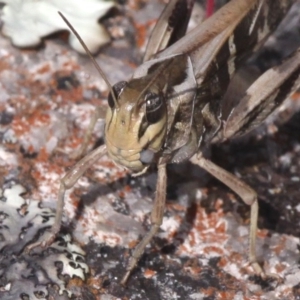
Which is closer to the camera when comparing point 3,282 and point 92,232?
point 3,282

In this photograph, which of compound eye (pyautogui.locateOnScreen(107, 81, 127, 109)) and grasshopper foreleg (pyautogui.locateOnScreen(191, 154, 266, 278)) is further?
grasshopper foreleg (pyautogui.locateOnScreen(191, 154, 266, 278))

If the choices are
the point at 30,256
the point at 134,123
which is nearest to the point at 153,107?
the point at 134,123

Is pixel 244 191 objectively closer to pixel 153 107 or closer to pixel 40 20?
pixel 153 107

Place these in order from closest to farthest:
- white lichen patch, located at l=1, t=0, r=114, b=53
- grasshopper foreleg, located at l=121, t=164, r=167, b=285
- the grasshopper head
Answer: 1. the grasshopper head
2. grasshopper foreleg, located at l=121, t=164, r=167, b=285
3. white lichen patch, located at l=1, t=0, r=114, b=53

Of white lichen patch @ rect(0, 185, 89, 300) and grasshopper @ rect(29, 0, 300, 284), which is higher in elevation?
grasshopper @ rect(29, 0, 300, 284)

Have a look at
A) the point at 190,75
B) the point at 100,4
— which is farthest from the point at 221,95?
the point at 100,4

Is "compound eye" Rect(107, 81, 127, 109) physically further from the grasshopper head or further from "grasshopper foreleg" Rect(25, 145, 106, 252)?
"grasshopper foreleg" Rect(25, 145, 106, 252)

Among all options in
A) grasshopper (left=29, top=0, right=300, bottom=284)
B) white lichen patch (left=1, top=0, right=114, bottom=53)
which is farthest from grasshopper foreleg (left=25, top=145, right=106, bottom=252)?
white lichen patch (left=1, top=0, right=114, bottom=53)

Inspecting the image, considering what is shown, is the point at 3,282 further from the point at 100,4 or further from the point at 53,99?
the point at 100,4
